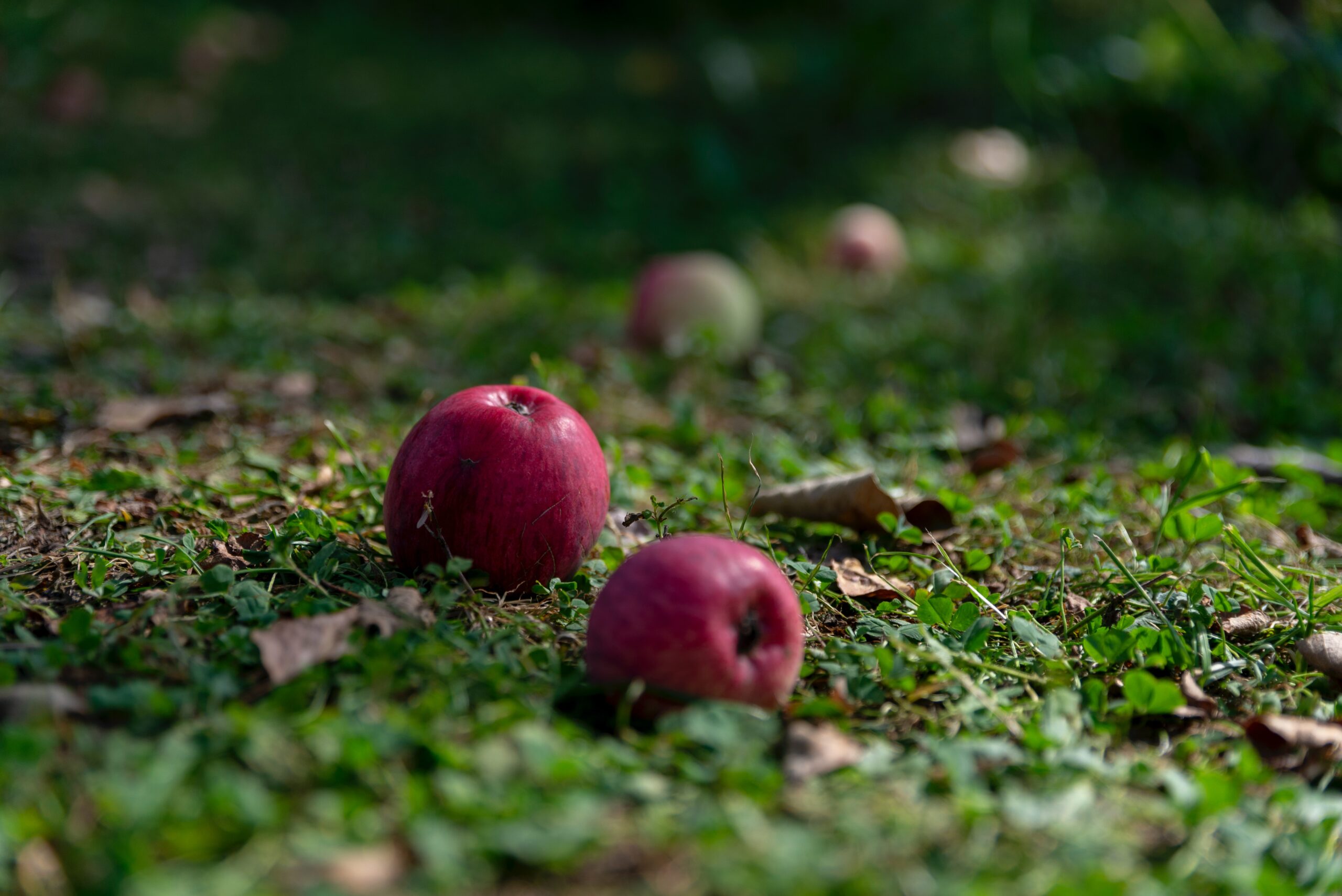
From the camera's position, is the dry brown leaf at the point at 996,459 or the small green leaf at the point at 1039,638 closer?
the small green leaf at the point at 1039,638

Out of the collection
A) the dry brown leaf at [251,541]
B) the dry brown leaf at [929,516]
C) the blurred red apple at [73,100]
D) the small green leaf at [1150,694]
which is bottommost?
the dry brown leaf at [929,516]

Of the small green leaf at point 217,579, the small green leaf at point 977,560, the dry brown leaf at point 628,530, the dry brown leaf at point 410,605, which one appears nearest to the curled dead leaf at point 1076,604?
the small green leaf at point 977,560

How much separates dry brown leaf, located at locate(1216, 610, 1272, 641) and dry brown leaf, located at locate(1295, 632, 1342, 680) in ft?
0.34

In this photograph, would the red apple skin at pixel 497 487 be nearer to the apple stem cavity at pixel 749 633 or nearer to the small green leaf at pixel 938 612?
the apple stem cavity at pixel 749 633

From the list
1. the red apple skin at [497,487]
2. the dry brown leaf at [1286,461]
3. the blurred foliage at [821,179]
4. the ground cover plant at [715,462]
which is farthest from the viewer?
the blurred foliage at [821,179]

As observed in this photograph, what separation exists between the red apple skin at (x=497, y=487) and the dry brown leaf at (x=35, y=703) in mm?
641

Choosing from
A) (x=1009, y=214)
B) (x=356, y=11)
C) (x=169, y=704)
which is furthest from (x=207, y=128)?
(x=169, y=704)

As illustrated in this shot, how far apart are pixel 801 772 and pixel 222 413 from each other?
2.25 m

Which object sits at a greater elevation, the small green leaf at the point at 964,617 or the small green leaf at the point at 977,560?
the small green leaf at the point at 964,617

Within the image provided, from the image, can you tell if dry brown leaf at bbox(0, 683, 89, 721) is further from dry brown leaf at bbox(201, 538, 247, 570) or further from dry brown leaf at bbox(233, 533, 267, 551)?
dry brown leaf at bbox(233, 533, 267, 551)

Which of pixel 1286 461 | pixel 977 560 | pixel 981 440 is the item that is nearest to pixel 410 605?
pixel 977 560

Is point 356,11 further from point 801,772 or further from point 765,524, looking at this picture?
point 801,772

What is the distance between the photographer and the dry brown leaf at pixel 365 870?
122 centimetres

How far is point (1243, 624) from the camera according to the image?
85.4 inches
